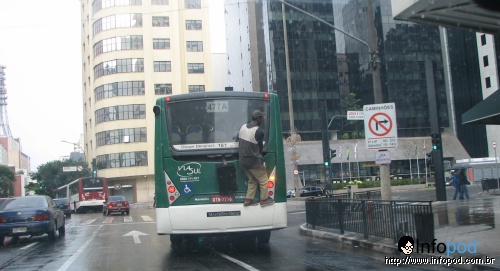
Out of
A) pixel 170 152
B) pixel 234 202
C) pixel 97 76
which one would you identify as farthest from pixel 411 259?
pixel 97 76

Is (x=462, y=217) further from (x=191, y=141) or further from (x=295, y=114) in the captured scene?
(x=295, y=114)

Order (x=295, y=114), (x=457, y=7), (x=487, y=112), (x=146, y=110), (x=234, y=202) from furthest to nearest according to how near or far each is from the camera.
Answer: (x=295, y=114) → (x=146, y=110) → (x=487, y=112) → (x=457, y=7) → (x=234, y=202)

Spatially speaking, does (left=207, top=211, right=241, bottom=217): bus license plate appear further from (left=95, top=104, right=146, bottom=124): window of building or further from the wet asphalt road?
(left=95, top=104, right=146, bottom=124): window of building

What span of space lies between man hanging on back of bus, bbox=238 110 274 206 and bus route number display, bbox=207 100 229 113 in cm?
71

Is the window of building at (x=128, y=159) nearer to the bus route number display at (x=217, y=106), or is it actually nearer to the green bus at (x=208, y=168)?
the green bus at (x=208, y=168)

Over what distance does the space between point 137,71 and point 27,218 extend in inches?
2172

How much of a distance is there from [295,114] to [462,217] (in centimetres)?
5845

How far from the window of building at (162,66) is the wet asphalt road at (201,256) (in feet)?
186

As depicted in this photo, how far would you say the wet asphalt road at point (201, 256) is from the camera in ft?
30.2

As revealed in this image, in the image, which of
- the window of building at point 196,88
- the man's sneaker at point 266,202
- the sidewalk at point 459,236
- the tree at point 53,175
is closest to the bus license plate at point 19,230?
the sidewalk at point 459,236

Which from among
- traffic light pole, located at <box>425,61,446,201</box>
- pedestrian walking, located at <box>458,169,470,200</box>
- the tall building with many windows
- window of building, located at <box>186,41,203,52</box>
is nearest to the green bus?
traffic light pole, located at <box>425,61,446,201</box>

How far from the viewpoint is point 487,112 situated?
13.9 metres

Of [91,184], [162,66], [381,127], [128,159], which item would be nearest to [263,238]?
[381,127]

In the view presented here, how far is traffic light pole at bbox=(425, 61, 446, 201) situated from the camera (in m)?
23.8
